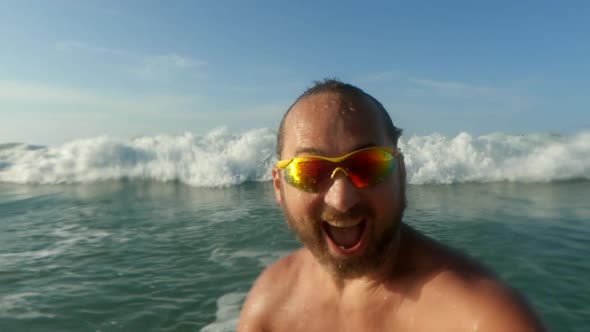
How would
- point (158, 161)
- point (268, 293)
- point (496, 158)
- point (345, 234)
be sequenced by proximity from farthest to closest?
point (158, 161) → point (496, 158) → point (268, 293) → point (345, 234)

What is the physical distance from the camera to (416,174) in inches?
513

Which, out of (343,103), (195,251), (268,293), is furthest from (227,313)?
(343,103)

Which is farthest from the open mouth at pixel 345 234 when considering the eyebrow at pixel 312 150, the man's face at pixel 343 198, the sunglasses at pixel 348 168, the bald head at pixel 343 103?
the bald head at pixel 343 103

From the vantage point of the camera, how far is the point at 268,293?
7.04 ft

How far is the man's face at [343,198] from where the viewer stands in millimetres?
1587

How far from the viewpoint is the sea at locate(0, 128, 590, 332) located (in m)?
4.50

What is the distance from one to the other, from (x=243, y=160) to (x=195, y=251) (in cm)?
942

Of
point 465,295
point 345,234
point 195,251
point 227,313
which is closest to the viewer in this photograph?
point 465,295

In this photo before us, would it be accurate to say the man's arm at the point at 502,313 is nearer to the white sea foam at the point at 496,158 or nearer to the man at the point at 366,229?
the man at the point at 366,229

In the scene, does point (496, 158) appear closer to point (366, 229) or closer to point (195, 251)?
point (195, 251)

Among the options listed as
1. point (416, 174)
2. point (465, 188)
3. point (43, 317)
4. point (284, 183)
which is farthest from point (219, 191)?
point (284, 183)

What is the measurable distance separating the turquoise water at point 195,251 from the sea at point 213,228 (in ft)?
0.07

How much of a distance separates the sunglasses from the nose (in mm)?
17

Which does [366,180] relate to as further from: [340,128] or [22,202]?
[22,202]
